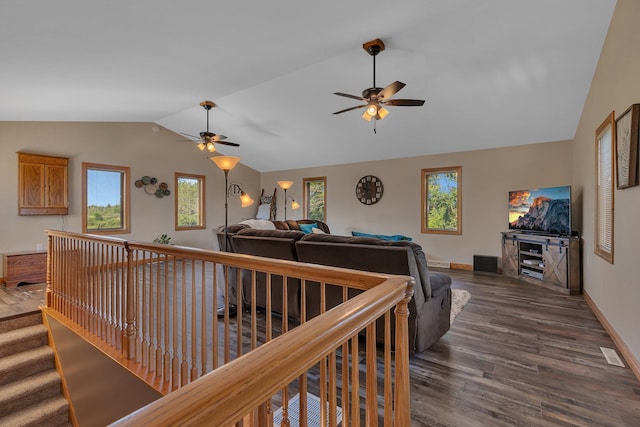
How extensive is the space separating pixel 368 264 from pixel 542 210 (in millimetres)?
4014

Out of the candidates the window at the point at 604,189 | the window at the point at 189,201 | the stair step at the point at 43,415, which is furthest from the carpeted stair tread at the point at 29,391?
the window at the point at 604,189

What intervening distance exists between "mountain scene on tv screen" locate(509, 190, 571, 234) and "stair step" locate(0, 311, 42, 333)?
23.0ft

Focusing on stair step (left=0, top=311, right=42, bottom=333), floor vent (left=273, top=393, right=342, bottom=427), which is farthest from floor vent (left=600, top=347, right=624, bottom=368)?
stair step (left=0, top=311, right=42, bottom=333)

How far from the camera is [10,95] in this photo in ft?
11.6

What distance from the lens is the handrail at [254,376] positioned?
462 millimetres

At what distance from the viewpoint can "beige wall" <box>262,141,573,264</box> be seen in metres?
5.53

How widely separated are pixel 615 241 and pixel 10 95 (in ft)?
21.1

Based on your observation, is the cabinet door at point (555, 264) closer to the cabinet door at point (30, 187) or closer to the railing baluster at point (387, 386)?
the railing baluster at point (387, 386)

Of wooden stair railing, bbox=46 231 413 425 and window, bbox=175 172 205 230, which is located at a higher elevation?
window, bbox=175 172 205 230

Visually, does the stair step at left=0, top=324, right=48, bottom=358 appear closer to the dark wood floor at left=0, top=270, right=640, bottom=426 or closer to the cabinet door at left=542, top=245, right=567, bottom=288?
the dark wood floor at left=0, top=270, right=640, bottom=426

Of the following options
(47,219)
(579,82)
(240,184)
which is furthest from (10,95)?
(579,82)

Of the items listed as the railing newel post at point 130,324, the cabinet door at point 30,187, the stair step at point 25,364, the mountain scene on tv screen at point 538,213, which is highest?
the cabinet door at point 30,187

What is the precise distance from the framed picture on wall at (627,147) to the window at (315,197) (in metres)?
6.01

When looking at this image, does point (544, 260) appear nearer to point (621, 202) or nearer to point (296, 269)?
point (621, 202)
